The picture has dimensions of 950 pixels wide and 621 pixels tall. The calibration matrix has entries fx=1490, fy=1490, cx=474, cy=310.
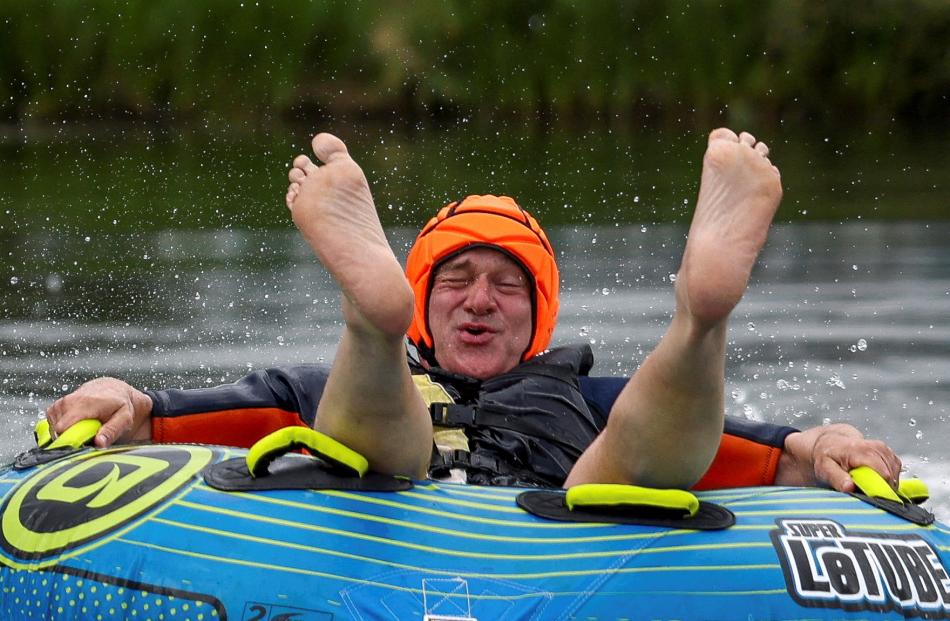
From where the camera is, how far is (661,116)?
70.8ft

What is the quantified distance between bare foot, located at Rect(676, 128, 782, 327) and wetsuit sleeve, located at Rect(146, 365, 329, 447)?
55.3 inches

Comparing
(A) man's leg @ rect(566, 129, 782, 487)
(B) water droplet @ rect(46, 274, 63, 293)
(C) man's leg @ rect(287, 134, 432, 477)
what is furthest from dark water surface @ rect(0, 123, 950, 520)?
(C) man's leg @ rect(287, 134, 432, 477)

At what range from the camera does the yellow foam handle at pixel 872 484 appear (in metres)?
3.26

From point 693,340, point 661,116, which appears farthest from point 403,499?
point 661,116

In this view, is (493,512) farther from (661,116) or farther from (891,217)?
(661,116)

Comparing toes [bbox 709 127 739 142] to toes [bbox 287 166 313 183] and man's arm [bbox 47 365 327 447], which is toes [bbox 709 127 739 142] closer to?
toes [bbox 287 166 313 183]

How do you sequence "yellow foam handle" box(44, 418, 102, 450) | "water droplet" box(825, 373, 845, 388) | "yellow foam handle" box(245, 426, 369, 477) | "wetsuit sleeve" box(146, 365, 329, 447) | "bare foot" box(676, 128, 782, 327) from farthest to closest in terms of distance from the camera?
"water droplet" box(825, 373, 845, 388)
"wetsuit sleeve" box(146, 365, 329, 447)
"yellow foam handle" box(44, 418, 102, 450)
"yellow foam handle" box(245, 426, 369, 477)
"bare foot" box(676, 128, 782, 327)

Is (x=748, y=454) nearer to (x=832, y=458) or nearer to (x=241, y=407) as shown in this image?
(x=832, y=458)

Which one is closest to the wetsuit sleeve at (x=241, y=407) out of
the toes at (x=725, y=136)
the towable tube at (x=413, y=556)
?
the towable tube at (x=413, y=556)

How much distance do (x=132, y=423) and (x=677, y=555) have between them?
4.85 feet

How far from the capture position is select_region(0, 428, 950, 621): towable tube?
108 inches

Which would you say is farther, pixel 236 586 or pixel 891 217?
pixel 891 217

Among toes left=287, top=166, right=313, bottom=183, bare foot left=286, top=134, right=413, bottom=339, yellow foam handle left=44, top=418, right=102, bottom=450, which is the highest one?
toes left=287, top=166, right=313, bottom=183

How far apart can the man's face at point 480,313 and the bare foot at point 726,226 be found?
3.57 feet
